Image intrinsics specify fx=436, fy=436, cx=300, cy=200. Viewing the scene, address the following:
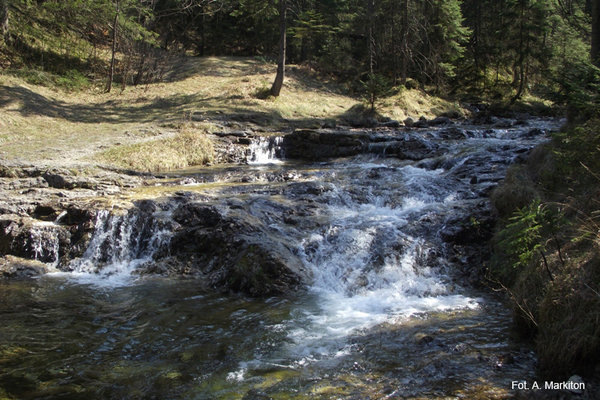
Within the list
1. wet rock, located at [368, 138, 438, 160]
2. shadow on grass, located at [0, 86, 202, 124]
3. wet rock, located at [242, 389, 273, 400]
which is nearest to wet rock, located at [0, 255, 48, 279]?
wet rock, located at [242, 389, 273, 400]

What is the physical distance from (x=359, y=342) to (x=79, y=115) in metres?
17.6

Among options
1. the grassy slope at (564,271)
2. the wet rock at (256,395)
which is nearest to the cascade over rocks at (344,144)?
the grassy slope at (564,271)

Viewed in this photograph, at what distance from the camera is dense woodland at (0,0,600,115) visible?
23.7m

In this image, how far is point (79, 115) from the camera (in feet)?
60.9

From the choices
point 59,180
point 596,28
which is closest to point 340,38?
point 596,28

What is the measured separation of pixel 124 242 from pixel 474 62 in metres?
32.1

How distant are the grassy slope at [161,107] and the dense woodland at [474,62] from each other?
1.66 meters

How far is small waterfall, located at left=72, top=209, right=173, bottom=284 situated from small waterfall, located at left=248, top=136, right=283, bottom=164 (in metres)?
8.46

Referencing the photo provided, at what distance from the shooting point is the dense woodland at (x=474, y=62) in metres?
4.72

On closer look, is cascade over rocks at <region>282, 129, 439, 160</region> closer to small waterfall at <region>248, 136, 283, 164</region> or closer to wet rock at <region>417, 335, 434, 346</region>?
small waterfall at <region>248, 136, 283, 164</region>

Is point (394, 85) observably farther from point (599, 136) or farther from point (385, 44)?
point (599, 136)

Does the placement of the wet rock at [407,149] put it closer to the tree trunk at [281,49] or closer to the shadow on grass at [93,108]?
the tree trunk at [281,49]

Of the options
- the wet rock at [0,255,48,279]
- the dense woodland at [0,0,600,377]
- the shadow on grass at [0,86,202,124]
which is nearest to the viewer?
the dense woodland at [0,0,600,377]

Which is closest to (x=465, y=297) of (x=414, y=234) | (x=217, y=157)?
(x=414, y=234)
